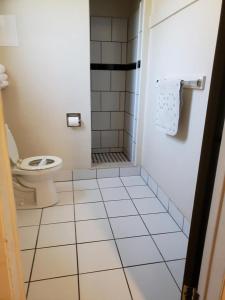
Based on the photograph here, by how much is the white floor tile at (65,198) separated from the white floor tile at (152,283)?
994mm

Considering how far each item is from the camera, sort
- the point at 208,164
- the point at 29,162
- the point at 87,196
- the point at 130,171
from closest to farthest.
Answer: the point at 208,164 → the point at 29,162 → the point at 87,196 → the point at 130,171

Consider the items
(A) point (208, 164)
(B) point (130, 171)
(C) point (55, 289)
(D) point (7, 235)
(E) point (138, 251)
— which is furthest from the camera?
(B) point (130, 171)

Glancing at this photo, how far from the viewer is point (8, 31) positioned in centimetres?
214

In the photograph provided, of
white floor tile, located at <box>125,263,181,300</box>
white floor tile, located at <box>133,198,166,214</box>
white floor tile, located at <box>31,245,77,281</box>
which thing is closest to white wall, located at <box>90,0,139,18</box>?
white floor tile, located at <box>133,198,166,214</box>

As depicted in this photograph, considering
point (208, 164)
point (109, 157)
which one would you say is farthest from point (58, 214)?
point (208, 164)

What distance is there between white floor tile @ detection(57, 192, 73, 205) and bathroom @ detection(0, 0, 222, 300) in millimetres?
11

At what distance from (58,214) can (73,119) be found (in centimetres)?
103

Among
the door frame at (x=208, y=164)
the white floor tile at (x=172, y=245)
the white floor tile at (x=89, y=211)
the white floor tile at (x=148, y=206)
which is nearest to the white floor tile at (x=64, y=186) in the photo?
the white floor tile at (x=89, y=211)

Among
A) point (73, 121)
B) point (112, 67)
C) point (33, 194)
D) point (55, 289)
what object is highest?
point (112, 67)

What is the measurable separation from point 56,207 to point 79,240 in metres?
0.54

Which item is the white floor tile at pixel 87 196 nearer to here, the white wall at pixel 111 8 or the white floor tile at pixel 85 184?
the white floor tile at pixel 85 184

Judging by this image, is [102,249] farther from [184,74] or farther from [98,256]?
Result: [184,74]

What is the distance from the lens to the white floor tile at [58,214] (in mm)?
1941

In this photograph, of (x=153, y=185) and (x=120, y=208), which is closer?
(x=120, y=208)
